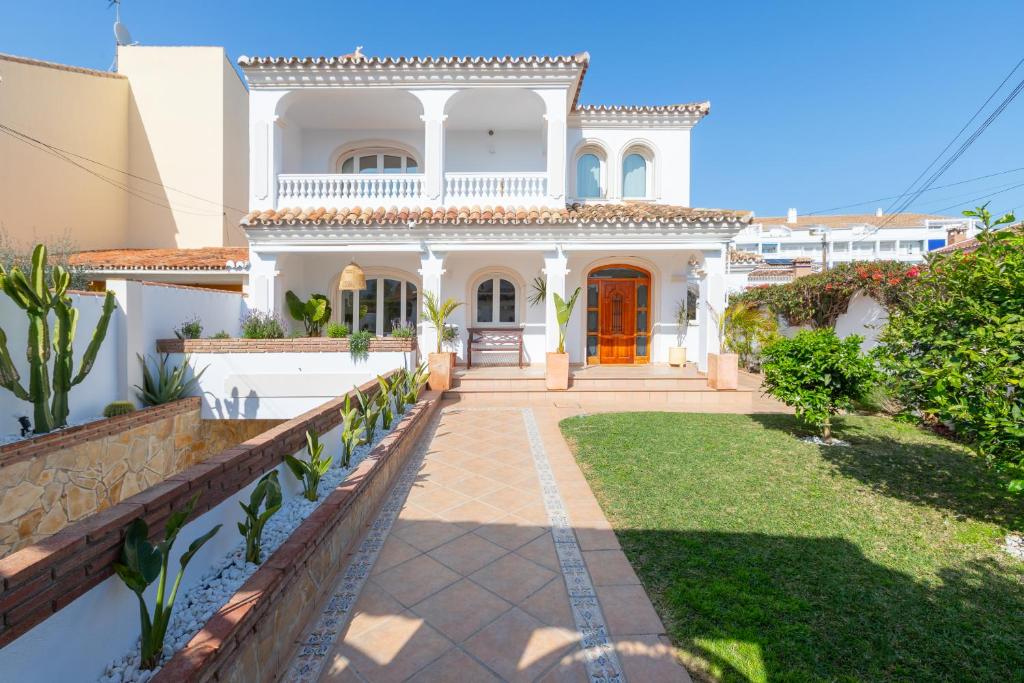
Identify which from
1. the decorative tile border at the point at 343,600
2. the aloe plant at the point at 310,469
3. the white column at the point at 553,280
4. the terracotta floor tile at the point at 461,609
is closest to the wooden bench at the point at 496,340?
the white column at the point at 553,280

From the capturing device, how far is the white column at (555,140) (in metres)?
10.6

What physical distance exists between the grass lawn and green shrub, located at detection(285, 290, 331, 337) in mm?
7923

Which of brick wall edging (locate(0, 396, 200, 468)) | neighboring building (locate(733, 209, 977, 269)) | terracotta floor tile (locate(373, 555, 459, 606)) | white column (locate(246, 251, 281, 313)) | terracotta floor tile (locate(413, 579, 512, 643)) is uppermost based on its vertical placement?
neighboring building (locate(733, 209, 977, 269))

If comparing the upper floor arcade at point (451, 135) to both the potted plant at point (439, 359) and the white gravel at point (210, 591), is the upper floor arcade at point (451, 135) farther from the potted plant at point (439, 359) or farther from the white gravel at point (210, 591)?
the white gravel at point (210, 591)

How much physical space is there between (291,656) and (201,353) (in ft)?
26.3

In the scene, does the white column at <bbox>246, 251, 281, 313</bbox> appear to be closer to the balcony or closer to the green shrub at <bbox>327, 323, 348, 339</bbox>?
the balcony

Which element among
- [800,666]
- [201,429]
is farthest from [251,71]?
[800,666]

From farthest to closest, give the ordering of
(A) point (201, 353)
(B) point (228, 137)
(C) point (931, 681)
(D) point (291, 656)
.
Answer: (B) point (228, 137) < (A) point (201, 353) < (D) point (291, 656) < (C) point (931, 681)

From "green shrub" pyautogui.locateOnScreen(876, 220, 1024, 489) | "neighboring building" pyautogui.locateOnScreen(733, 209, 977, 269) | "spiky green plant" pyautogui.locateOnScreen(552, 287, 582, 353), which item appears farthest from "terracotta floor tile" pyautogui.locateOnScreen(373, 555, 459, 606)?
"neighboring building" pyautogui.locateOnScreen(733, 209, 977, 269)

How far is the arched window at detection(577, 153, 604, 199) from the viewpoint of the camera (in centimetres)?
1275

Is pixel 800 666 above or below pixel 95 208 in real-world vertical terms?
below

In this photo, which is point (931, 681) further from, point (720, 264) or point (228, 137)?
point (228, 137)

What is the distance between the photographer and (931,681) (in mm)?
2264

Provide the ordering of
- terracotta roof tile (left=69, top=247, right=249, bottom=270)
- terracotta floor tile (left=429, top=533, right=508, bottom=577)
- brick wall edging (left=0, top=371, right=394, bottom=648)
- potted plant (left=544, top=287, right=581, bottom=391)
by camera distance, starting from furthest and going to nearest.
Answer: terracotta roof tile (left=69, top=247, right=249, bottom=270) → potted plant (left=544, top=287, right=581, bottom=391) → terracotta floor tile (left=429, top=533, right=508, bottom=577) → brick wall edging (left=0, top=371, right=394, bottom=648)
